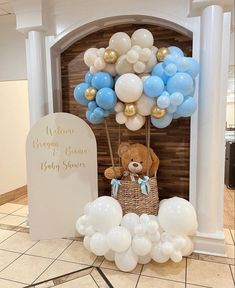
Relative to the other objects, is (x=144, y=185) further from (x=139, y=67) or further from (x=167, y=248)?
(x=139, y=67)

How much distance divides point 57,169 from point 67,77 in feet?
3.80

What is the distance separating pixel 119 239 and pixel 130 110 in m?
1.05

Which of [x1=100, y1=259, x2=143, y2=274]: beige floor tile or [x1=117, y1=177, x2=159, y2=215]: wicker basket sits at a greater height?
[x1=117, y1=177, x2=159, y2=215]: wicker basket

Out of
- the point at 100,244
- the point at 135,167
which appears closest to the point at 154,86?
the point at 135,167

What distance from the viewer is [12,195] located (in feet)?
12.7

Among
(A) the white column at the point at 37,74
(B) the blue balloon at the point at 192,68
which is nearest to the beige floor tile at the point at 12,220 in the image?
(A) the white column at the point at 37,74

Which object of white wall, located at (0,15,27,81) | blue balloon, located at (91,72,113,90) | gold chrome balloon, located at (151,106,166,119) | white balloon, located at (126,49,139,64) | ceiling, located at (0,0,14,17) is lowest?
gold chrome balloon, located at (151,106,166,119)

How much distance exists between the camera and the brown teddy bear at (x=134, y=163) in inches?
86.9

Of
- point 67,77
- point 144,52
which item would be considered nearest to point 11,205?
point 67,77

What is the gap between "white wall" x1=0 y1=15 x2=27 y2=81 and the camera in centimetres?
308

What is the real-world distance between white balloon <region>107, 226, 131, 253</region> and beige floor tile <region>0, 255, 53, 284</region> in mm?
678

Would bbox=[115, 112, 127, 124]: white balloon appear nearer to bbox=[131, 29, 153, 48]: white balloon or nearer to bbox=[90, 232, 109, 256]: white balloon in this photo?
bbox=[131, 29, 153, 48]: white balloon

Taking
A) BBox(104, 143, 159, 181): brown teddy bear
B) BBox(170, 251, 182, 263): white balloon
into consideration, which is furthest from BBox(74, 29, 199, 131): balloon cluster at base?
BBox(170, 251, 182, 263): white balloon

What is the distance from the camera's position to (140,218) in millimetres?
1993
